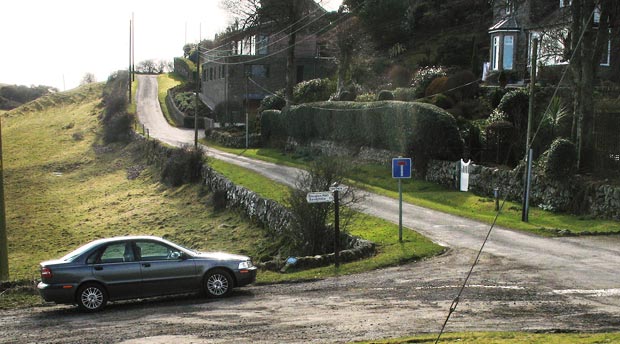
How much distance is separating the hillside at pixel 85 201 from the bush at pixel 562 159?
36.2 feet

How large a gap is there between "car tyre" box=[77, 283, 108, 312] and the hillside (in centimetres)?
962

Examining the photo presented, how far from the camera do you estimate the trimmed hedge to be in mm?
34031

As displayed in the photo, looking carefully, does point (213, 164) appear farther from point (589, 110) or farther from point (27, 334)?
point (27, 334)

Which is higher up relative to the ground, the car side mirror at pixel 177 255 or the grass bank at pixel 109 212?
the car side mirror at pixel 177 255

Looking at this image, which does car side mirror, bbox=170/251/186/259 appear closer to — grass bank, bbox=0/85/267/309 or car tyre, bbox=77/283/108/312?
car tyre, bbox=77/283/108/312

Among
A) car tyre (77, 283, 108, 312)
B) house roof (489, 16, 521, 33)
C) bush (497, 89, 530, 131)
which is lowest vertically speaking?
car tyre (77, 283, 108, 312)

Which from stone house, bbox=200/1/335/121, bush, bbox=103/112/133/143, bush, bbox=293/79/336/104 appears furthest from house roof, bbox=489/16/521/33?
bush, bbox=103/112/133/143

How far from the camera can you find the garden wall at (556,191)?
77.9ft

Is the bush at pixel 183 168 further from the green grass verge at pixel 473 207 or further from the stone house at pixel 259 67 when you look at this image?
the stone house at pixel 259 67

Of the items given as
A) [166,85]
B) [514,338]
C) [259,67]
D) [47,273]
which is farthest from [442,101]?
[166,85]

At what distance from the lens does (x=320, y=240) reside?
21.0m

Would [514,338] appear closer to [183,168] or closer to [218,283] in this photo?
[218,283]

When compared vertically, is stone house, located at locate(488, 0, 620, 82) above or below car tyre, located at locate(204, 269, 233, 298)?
above

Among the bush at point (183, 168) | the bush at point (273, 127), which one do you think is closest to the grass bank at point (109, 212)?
the bush at point (183, 168)
